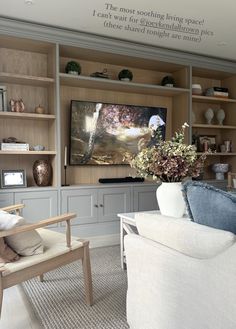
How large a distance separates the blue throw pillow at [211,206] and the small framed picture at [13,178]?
2406 millimetres

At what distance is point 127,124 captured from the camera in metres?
4.26

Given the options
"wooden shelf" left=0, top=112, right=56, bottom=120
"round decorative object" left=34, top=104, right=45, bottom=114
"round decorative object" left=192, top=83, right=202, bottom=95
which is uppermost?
"round decorative object" left=192, top=83, right=202, bottom=95

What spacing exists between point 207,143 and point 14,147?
2.92 metres

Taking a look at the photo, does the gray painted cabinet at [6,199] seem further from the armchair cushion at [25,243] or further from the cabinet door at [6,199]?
the armchair cushion at [25,243]

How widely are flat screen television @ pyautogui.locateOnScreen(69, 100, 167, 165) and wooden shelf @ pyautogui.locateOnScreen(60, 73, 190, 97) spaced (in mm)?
221

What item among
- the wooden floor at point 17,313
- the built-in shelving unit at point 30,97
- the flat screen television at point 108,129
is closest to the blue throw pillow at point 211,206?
the wooden floor at point 17,313

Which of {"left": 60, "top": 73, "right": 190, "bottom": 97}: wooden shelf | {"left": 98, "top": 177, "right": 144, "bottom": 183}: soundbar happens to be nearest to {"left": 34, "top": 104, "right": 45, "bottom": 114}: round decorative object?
{"left": 60, "top": 73, "right": 190, "bottom": 97}: wooden shelf

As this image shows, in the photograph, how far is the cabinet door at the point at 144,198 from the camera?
398cm

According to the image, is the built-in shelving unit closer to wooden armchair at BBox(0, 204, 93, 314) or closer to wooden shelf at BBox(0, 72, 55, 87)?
wooden shelf at BBox(0, 72, 55, 87)

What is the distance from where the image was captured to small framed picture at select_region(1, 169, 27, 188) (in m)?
3.39

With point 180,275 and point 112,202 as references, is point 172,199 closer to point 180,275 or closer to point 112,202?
point 180,275

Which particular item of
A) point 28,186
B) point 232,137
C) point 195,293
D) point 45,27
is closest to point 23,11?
point 45,27

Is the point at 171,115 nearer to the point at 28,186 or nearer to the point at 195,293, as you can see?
the point at 28,186

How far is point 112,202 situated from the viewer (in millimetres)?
3850
